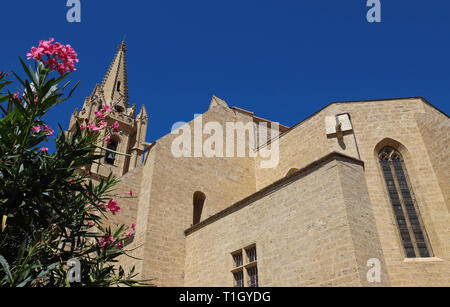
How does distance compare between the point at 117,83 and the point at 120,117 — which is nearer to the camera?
the point at 120,117

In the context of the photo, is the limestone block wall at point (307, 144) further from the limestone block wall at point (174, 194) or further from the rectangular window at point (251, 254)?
the rectangular window at point (251, 254)

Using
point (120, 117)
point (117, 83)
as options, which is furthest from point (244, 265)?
point (117, 83)

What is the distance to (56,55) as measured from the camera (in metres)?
4.64

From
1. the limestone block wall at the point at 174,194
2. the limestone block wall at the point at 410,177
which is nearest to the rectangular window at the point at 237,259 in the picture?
the limestone block wall at the point at 174,194

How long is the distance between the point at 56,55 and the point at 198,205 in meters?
9.42

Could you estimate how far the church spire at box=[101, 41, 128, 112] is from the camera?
34.8 meters

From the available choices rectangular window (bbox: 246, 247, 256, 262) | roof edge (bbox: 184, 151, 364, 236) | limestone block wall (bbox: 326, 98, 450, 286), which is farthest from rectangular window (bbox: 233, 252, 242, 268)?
limestone block wall (bbox: 326, 98, 450, 286)

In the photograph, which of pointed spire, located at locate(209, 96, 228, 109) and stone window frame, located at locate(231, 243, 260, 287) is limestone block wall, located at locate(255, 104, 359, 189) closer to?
stone window frame, located at locate(231, 243, 260, 287)

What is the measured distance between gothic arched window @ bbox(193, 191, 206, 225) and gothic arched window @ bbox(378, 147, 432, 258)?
6.00 meters

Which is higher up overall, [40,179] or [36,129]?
[36,129]

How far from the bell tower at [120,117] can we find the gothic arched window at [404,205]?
21.2 metres

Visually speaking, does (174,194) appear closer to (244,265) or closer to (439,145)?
(244,265)

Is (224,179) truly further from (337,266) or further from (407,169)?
(337,266)
